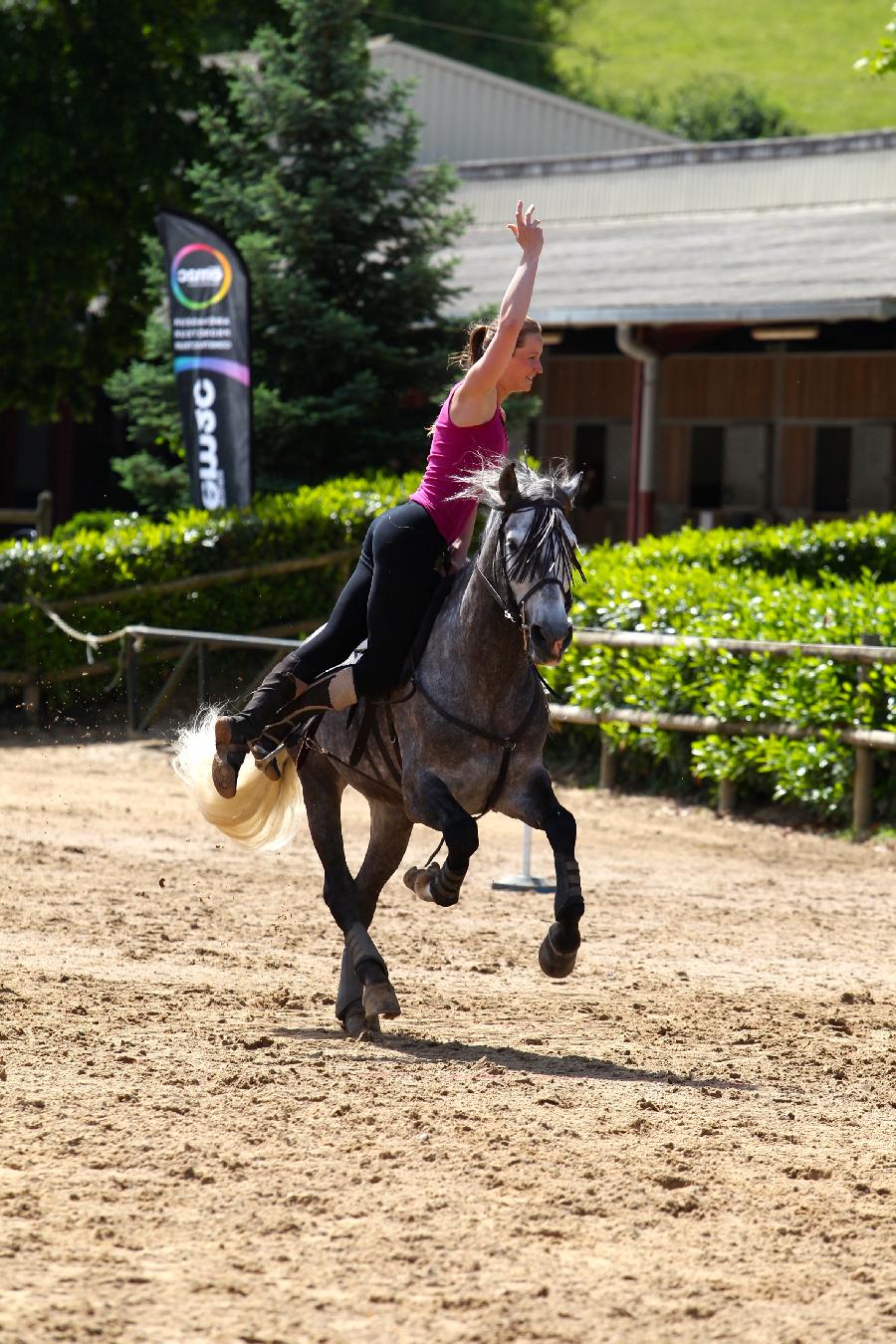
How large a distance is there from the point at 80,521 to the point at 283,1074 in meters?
A: 16.3

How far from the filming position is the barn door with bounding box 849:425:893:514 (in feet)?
75.5

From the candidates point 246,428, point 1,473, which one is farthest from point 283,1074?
point 1,473

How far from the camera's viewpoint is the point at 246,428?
17844 millimetres

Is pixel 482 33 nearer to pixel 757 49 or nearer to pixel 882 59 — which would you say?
pixel 882 59

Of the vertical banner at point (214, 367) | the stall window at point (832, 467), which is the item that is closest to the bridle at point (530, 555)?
the vertical banner at point (214, 367)

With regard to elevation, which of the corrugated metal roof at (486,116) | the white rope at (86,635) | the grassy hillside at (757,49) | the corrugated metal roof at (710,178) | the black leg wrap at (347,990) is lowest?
the black leg wrap at (347,990)

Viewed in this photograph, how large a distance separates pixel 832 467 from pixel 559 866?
18.5 metres

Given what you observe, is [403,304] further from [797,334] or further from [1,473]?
[1,473]

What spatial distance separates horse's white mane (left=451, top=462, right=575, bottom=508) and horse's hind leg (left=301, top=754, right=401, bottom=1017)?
159cm

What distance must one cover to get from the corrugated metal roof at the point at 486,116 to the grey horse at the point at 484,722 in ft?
103

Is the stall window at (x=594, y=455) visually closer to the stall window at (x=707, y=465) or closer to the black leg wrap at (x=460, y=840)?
the stall window at (x=707, y=465)

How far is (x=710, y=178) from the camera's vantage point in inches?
1101

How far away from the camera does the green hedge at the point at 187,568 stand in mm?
16547

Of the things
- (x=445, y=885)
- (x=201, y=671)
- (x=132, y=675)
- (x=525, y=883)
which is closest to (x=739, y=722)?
(x=525, y=883)
